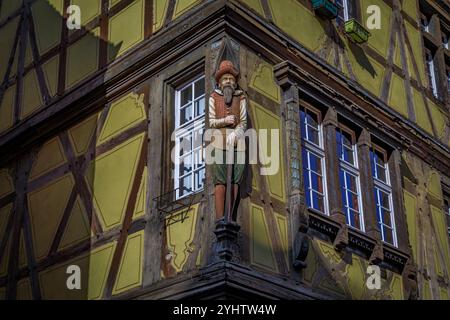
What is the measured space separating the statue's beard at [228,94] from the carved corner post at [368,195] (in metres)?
2.64

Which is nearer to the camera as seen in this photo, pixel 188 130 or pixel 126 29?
pixel 188 130

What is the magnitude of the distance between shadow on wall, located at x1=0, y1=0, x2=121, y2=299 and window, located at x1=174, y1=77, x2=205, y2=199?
1.24 metres

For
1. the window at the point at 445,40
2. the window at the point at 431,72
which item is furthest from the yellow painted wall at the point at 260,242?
the window at the point at 445,40

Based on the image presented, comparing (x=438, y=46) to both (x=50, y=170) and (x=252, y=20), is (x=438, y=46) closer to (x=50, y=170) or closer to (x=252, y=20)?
(x=252, y=20)

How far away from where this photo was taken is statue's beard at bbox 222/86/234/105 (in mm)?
8750

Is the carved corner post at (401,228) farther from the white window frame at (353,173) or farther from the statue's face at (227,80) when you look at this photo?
the statue's face at (227,80)

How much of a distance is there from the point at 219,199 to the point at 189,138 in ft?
4.45

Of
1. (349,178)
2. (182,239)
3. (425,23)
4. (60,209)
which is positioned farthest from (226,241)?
(425,23)

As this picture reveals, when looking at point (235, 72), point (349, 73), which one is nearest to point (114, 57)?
point (235, 72)

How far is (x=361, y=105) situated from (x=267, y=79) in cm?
205

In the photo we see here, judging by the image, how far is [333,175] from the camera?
393 inches

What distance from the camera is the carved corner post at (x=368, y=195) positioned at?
10.2 meters

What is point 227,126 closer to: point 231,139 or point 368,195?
point 231,139
